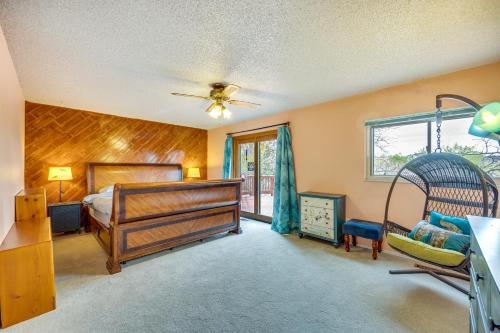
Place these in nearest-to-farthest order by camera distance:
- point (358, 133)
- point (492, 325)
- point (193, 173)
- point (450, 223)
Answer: point (492, 325), point (450, 223), point (358, 133), point (193, 173)

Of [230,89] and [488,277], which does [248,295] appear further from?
[230,89]

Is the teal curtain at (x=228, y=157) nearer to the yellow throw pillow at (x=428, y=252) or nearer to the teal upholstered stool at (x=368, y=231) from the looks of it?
the teal upholstered stool at (x=368, y=231)

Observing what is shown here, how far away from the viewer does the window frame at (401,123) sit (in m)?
2.72

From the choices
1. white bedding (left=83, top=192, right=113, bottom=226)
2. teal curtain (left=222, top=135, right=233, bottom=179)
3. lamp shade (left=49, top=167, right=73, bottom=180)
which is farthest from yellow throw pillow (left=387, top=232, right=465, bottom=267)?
lamp shade (left=49, top=167, right=73, bottom=180)

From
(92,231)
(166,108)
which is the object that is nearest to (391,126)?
(166,108)

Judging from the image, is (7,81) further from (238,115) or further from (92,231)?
(238,115)

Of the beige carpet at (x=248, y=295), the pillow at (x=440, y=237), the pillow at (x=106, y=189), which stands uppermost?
the pillow at (x=106, y=189)

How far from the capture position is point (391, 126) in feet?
11.0

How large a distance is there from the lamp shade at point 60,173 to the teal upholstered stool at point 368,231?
5.08 m

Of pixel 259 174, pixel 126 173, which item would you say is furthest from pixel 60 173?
pixel 259 174

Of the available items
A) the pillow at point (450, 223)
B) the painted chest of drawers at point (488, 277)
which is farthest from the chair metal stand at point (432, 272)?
the painted chest of drawers at point (488, 277)

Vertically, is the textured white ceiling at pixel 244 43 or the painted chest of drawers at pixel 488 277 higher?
the textured white ceiling at pixel 244 43

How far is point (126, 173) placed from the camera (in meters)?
5.05

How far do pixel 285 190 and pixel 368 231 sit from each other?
1.71 m
